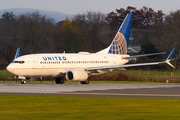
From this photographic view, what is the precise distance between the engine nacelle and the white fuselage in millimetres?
857

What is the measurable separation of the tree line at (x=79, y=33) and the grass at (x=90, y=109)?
62.9 m

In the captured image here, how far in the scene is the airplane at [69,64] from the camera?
3922cm

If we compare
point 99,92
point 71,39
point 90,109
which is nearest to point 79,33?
point 71,39

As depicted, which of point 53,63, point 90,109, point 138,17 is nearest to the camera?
point 90,109

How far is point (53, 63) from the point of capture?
41.2 meters

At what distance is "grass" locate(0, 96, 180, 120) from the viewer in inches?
626

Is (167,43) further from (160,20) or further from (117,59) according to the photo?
(117,59)

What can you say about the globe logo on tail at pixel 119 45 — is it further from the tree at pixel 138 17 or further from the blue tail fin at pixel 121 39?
the tree at pixel 138 17

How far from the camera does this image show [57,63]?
137 feet

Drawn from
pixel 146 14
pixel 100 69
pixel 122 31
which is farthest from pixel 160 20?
pixel 100 69

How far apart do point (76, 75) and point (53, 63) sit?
3041mm

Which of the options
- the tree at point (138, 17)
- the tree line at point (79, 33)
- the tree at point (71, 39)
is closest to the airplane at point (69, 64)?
the tree line at point (79, 33)

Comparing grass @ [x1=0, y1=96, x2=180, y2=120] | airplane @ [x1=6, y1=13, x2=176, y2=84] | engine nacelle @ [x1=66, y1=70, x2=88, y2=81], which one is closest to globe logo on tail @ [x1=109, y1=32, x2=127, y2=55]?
airplane @ [x1=6, y1=13, x2=176, y2=84]

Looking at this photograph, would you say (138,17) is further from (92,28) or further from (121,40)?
(121,40)
